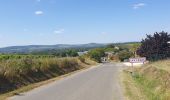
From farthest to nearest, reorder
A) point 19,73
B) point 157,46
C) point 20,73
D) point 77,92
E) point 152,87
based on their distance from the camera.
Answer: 1. point 157,46
2. point 20,73
3. point 19,73
4. point 152,87
5. point 77,92

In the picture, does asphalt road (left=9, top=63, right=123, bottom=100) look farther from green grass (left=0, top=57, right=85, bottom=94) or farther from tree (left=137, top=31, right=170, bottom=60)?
tree (left=137, top=31, right=170, bottom=60)

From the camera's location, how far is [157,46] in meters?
46.5

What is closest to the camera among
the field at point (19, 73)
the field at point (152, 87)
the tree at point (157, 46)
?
the field at point (152, 87)

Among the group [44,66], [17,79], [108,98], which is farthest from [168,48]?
[108,98]

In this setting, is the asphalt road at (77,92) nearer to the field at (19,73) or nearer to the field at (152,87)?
the field at (152,87)

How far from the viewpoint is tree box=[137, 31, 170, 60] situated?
45.4 meters

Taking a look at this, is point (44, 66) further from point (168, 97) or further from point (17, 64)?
point (168, 97)

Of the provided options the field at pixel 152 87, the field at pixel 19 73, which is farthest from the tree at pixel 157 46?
the field at pixel 152 87

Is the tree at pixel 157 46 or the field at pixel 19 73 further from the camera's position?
the tree at pixel 157 46

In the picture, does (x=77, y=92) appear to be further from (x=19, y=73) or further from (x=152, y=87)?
(x=19, y=73)

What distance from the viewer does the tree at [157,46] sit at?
45375 millimetres

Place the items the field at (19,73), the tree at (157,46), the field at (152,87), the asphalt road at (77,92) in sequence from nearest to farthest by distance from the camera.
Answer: the field at (152,87) → the asphalt road at (77,92) → the field at (19,73) → the tree at (157,46)

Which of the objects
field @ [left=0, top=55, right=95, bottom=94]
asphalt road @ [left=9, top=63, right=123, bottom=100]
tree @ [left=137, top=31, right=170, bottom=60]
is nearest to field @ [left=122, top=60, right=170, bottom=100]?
asphalt road @ [left=9, top=63, right=123, bottom=100]

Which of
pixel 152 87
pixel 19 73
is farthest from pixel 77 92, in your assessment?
pixel 19 73
